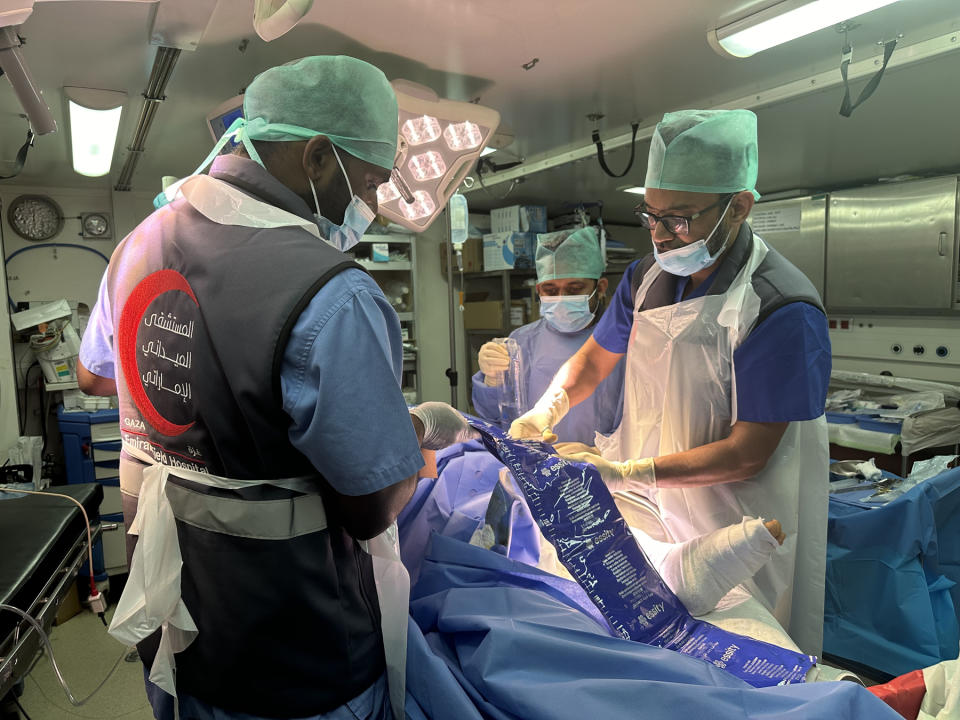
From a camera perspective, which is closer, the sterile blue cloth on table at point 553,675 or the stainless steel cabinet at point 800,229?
the sterile blue cloth on table at point 553,675

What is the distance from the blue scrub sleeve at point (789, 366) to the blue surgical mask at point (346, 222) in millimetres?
1001

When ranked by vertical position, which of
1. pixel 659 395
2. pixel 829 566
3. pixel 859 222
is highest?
pixel 859 222

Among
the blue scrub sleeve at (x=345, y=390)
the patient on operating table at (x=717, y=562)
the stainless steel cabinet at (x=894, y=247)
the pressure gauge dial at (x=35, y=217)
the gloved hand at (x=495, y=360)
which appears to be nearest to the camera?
the blue scrub sleeve at (x=345, y=390)

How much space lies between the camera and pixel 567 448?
179 centimetres

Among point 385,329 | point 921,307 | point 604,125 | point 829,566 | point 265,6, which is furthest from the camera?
point 921,307

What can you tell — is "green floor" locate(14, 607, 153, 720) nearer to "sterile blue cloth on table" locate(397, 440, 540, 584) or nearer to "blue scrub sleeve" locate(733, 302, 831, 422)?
"sterile blue cloth on table" locate(397, 440, 540, 584)

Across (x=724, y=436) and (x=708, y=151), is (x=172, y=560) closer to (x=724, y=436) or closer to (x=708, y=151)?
(x=724, y=436)

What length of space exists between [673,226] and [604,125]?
157 cm

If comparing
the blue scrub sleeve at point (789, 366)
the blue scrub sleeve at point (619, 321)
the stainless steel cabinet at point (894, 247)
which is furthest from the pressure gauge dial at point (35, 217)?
the stainless steel cabinet at point (894, 247)

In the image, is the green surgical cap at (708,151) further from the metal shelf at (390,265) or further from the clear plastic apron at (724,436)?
the metal shelf at (390,265)

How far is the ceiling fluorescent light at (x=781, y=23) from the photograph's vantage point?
1675mm

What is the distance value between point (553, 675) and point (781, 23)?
1.87 meters

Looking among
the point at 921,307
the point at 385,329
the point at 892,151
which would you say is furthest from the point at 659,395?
the point at 921,307

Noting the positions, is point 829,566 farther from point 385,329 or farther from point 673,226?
point 385,329
